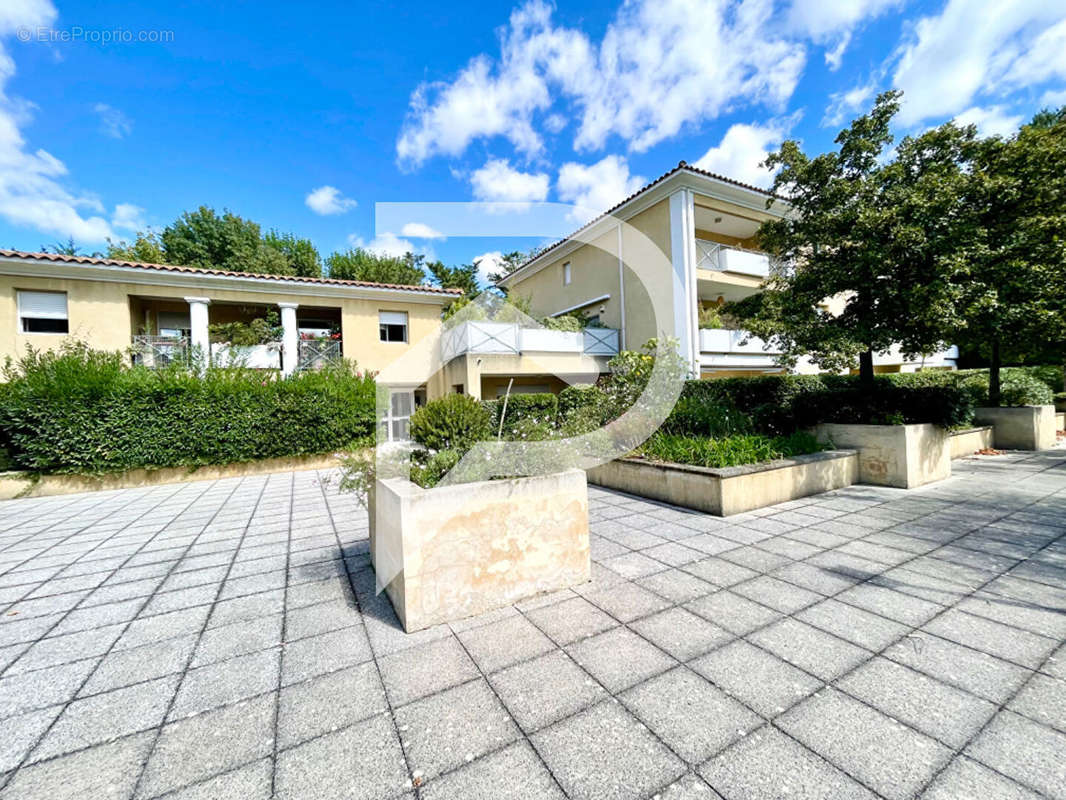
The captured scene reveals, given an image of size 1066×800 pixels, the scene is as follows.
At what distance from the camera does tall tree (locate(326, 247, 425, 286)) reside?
21703mm

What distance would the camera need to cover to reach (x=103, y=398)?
7434 millimetres

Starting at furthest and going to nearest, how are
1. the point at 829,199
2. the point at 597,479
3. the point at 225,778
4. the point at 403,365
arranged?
1. the point at 403,365
2. the point at 597,479
3. the point at 829,199
4. the point at 225,778

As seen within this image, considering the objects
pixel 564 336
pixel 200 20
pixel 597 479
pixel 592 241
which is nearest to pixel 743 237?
pixel 592 241

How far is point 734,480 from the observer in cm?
464

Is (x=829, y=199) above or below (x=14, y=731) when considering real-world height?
above

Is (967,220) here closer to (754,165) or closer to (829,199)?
(829,199)

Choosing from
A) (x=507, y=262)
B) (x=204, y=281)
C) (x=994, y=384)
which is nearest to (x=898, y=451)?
(x=994, y=384)

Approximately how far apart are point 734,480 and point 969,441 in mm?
7789

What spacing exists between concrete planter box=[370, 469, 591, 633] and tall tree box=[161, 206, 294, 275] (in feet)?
75.3

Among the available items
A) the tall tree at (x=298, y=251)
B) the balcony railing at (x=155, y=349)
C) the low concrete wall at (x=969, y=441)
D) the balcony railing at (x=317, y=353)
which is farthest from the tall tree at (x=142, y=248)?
the low concrete wall at (x=969, y=441)

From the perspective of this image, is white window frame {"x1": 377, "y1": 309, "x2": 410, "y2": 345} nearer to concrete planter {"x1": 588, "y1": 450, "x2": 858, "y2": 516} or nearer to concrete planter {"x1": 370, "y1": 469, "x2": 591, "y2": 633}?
concrete planter {"x1": 588, "y1": 450, "x2": 858, "y2": 516}

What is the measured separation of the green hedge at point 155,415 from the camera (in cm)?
714

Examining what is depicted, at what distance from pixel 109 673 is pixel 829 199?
9112 mm

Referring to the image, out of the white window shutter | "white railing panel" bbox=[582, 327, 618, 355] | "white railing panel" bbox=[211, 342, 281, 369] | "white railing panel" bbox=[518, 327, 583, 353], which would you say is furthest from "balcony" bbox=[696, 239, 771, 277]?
the white window shutter
